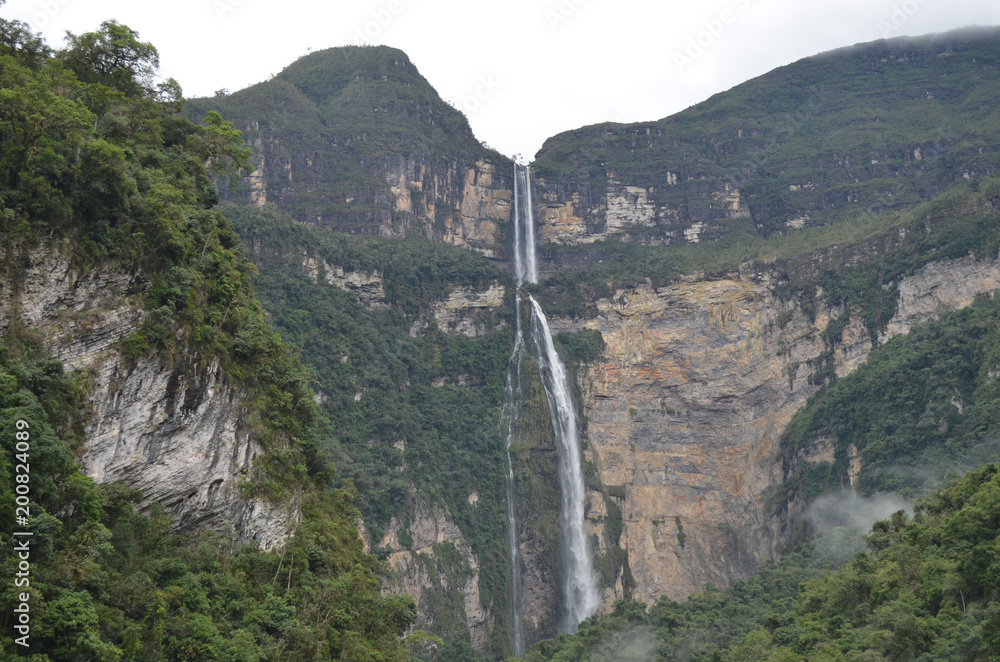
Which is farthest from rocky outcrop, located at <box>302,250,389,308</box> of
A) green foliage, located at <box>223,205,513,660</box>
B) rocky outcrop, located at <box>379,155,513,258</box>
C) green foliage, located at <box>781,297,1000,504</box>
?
green foliage, located at <box>781,297,1000,504</box>

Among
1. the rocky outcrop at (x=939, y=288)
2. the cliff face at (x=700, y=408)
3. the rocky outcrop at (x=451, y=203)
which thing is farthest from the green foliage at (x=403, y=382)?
the rocky outcrop at (x=939, y=288)

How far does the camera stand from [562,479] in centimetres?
5816

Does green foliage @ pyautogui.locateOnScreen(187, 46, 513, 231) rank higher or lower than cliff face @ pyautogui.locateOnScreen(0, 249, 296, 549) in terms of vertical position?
higher

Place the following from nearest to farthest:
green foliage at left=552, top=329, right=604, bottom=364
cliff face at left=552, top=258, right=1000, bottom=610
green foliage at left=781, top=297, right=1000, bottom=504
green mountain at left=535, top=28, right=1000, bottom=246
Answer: green foliage at left=781, top=297, right=1000, bottom=504 < cliff face at left=552, top=258, right=1000, bottom=610 < green foliage at left=552, top=329, right=604, bottom=364 < green mountain at left=535, top=28, right=1000, bottom=246

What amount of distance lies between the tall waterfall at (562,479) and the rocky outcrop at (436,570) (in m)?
3.02

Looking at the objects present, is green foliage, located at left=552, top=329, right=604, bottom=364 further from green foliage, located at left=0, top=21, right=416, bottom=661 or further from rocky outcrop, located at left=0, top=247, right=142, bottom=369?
rocky outcrop, located at left=0, top=247, right=142, bottom=369

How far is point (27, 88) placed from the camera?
2166 centimetres

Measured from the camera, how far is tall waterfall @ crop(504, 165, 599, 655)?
177 feet

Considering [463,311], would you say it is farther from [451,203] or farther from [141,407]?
[141,407]

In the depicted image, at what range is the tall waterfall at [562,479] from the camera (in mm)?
→ 54000

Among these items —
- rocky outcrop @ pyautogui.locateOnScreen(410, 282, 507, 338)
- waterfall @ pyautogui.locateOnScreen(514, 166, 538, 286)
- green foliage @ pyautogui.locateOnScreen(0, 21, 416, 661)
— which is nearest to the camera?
Result: green foliage @ pyautogui.locateOnScreen(0, 21, 416, 661)

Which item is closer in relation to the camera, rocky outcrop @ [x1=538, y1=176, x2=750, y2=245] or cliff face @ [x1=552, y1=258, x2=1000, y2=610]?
cliff face @ [x1=552, y1=258, x2=1000, y2=610]

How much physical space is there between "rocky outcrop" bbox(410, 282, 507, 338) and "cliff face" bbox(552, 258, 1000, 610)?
4864mm

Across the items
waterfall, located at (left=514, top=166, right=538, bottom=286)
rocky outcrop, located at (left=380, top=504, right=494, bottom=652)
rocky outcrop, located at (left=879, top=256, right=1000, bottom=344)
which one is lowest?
rocky outcrop, located at (left=380, top=504, right=494, bottom=652)
